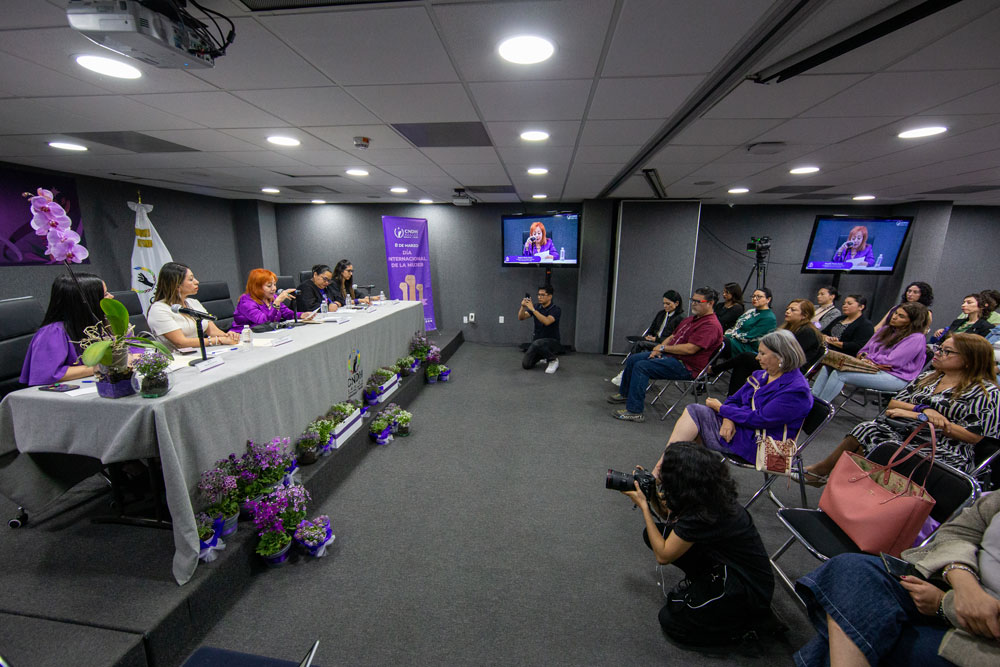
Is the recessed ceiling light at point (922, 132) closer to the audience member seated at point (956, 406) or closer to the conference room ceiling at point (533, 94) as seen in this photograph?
the conference room ceiling at point (533, 94)

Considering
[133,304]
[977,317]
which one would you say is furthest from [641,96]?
[133,304]

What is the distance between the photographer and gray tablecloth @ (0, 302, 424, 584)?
157 centimetres

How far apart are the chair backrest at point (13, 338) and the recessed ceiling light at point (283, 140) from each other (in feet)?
6.24

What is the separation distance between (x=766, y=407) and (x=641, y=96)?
1.83m

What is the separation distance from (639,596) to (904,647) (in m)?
0.92

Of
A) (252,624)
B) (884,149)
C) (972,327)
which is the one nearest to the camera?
(252,624)

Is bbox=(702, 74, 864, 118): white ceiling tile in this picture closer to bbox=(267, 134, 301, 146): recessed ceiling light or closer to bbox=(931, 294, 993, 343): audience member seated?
bbox=(267, 134, 301, 146): recessed ceiling light

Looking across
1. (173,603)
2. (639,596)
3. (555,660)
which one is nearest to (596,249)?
(639,596)

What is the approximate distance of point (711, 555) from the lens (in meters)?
1.51

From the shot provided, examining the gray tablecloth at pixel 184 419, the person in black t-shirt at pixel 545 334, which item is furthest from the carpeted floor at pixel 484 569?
the person in black t-shirt at pixel 545 334

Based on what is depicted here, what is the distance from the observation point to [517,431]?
11.4 ft

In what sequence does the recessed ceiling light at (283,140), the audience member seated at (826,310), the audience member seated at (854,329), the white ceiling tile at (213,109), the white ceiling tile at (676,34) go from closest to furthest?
the white ceiling tile at (676,34)
the white ceiling tile at (213,109)
the recessed ceiling light at (283,140)
the audience member seated at (854,329)
the audience member seated at (826,310)

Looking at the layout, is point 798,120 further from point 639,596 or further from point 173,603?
point 173,603

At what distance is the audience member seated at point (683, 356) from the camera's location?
3580 mm
